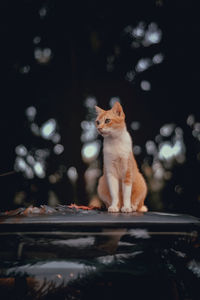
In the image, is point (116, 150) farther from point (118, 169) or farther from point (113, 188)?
point (113, 188)

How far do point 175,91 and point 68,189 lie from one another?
3.97 ft

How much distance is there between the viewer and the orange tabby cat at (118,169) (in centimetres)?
167

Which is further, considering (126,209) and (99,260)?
(126,209)

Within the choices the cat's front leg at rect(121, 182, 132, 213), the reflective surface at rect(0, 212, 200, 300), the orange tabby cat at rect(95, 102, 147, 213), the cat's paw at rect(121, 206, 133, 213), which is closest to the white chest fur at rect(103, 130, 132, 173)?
the orange tabby cat at rect(95, 102, 147, 213)

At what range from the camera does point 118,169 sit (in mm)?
1698

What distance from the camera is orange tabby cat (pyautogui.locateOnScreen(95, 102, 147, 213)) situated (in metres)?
1.67

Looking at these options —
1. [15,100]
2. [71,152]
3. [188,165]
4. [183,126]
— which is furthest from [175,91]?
[15,100]

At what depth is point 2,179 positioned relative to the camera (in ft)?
7.95

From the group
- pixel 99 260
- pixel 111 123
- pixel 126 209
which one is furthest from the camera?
pixel 111 123

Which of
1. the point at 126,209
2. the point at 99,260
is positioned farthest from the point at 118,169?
the point at 99,260

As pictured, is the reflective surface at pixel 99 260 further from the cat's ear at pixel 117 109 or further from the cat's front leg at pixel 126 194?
the cat's ear at pixel 117 109

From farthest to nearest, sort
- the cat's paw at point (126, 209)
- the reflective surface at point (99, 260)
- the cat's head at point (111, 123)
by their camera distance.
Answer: the cat's head at point (111, 123) < the cat's paw at point (126, 209) < the reflective surface at point (99, 260)

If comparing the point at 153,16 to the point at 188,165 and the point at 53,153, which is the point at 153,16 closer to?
the point at 188,165

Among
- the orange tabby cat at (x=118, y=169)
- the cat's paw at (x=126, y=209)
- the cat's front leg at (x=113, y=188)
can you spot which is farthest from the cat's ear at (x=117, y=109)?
the cat's paw at (x=126, y=209)
